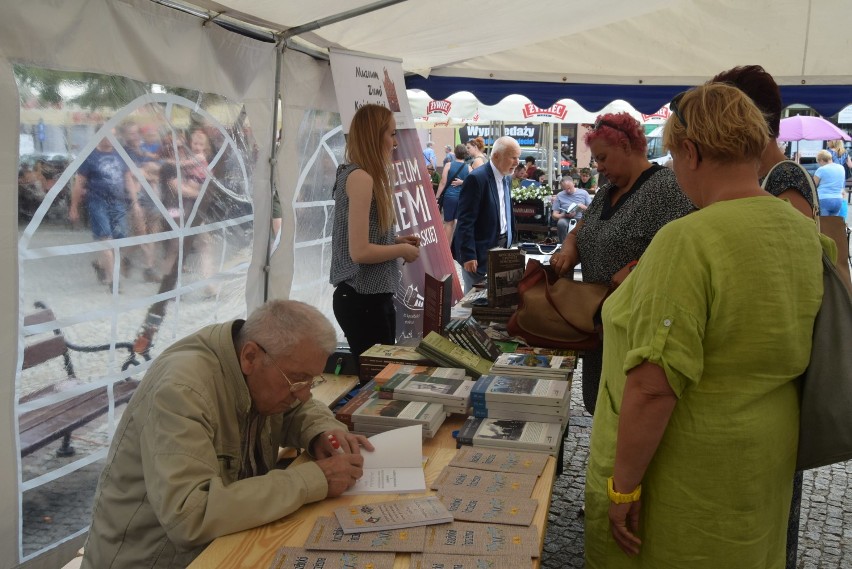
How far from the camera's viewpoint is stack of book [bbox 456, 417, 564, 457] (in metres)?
2.08

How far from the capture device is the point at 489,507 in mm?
1730

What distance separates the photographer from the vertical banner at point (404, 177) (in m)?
4.41

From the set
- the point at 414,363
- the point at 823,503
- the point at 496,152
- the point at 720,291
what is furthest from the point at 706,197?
the point at 496,152

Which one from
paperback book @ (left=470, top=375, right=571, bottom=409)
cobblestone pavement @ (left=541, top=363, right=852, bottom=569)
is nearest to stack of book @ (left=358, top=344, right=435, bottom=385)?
paperback book @ (left=470, top=375, right=571, bottom=409)

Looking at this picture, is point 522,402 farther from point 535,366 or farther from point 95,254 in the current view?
point 95,254

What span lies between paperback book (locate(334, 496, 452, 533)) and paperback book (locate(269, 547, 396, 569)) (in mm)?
91

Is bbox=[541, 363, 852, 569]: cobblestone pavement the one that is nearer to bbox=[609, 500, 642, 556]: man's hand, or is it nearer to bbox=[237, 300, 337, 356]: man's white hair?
bbox=[609, 500, 642, 556]: man's hand

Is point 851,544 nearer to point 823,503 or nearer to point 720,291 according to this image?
point 823,503

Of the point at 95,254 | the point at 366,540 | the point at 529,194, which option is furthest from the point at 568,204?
the point at 366,540

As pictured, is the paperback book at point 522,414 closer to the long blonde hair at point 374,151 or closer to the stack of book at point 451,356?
the stack of book at point 451,356

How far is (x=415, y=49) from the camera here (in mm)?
4801

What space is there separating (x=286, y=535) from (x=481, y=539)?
1.44 feet

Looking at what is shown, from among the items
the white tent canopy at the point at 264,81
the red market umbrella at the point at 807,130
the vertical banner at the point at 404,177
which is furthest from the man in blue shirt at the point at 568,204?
the vertical banner at the point at 404,177

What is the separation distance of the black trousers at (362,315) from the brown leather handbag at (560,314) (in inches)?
29.5
